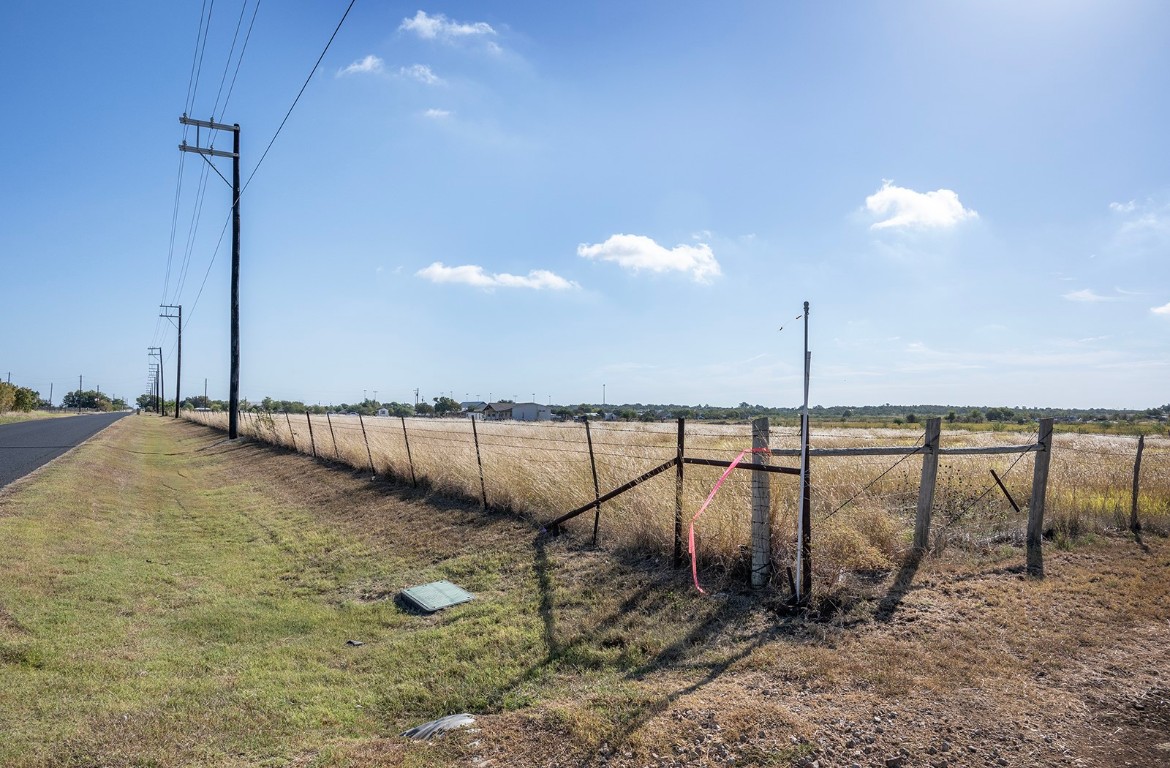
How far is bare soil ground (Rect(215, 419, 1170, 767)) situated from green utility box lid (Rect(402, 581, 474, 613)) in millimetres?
919

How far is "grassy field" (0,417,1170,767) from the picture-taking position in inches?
151

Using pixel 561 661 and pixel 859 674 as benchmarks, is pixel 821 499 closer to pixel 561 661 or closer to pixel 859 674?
pixel 859 674

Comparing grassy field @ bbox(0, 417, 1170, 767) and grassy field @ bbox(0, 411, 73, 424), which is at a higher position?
grassy field @ bbox(0, 417, 1170, 767)

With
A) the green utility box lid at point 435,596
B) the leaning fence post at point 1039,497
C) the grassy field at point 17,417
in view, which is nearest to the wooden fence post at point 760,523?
the green utility box lid at point 435,596

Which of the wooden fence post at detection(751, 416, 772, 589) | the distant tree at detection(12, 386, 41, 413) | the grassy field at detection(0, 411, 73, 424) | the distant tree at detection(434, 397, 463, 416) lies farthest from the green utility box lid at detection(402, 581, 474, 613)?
the distant tree at detection(434, 397, 463, 416)

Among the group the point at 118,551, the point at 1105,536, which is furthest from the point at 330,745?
the point at 1105,536

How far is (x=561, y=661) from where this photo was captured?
5.21m

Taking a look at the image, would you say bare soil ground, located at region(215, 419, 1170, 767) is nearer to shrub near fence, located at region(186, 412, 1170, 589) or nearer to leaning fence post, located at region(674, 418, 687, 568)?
leaning fence post, located at region(674, 418, 687, 568)

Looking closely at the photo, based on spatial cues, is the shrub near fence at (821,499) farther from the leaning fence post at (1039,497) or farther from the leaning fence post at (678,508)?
the leaning fence post at (1039,497)

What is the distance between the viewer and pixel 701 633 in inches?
211

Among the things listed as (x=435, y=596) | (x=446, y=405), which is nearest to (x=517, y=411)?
(x=446, y=405)

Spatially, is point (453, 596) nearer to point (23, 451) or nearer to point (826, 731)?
point (826, 731)

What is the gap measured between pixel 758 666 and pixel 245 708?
3.75 meters

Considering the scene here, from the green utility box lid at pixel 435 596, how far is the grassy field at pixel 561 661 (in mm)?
158
